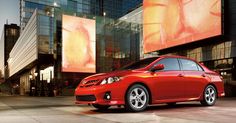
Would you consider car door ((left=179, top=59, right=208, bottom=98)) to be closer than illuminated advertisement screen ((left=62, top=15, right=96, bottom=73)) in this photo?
Yes

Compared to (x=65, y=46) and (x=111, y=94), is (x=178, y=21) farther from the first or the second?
(x=111, y=94)

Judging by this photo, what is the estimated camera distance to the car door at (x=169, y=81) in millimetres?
9766

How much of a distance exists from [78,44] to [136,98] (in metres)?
42.2

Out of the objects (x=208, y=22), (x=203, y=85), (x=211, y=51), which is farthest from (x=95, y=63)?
(x=203, y=85)

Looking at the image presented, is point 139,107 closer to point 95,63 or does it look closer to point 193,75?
point 193,75

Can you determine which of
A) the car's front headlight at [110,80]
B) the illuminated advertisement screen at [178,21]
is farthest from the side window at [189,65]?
the illuminated advertisement screen at [178,21]

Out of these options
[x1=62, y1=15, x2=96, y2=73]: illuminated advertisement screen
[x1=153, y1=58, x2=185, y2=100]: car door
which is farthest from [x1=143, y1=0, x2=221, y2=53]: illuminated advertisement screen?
[x1=153, y1=58, x2=185, y2=100]: car door

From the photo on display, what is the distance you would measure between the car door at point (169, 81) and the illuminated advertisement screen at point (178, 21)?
2844 centimetres

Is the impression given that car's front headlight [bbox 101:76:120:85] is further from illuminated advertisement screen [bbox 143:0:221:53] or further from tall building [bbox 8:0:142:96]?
tall building [bbox 8:0:142:96]

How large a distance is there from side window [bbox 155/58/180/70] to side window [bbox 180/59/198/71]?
0.84 feet

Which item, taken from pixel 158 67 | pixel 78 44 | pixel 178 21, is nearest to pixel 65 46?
pixel 78 44

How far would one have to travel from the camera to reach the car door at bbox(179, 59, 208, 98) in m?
10.5

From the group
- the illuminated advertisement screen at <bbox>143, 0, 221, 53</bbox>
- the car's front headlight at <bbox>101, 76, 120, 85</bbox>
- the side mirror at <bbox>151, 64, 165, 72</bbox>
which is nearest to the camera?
the car's front headlight at <bbox>101, 76, 120, 85</bbox>

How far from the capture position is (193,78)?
1061 centimetres
